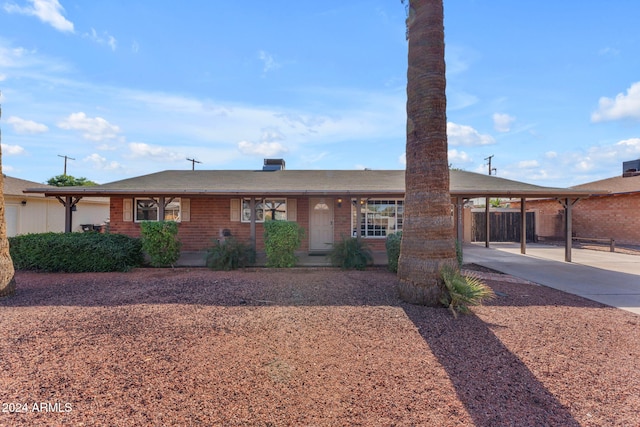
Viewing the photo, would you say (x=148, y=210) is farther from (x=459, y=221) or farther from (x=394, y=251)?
(x=459, y=221)

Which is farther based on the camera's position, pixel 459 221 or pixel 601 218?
pixel 601 218

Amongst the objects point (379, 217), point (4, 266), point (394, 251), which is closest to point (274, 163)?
point (379, 217)

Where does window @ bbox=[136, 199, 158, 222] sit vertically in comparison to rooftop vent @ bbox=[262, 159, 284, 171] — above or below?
below

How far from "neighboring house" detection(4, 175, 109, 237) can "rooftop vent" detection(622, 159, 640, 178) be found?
3212 centimetres

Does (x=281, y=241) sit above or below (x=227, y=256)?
above

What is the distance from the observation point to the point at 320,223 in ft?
40.5

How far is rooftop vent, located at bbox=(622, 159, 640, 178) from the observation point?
18938 millimetres

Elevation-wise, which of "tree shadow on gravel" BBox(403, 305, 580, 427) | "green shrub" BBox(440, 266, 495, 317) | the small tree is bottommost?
"tree shadow on gravel" BBox(403, 305, 580, 427)

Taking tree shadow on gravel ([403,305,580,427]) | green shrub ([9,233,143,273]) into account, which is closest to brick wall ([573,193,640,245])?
tree shadow on gravel ([403,305,580,427])

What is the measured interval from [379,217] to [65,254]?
33.1 feet

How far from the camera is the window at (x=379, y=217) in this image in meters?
12.3

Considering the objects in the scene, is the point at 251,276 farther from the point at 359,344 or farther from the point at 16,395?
the point at 16,395

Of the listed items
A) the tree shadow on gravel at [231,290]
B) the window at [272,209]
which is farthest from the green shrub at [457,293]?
the window at [272,209]

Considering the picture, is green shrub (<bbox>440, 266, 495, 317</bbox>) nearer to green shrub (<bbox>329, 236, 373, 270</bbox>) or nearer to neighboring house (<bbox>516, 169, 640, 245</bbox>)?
green shrub (<bbox>329, 236, 373, 270</bbox>)
